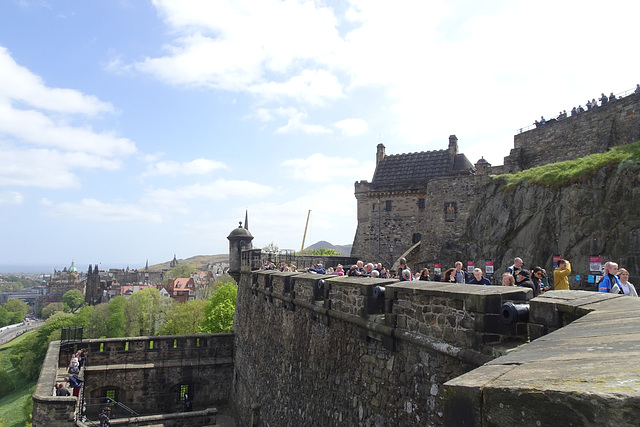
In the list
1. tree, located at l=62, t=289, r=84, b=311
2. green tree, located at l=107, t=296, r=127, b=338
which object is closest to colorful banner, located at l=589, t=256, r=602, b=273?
green tree, located at l=107, t=296, r=127, b=338

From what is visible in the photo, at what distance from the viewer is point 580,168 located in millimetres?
18766

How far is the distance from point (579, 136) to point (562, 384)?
85.7 ft

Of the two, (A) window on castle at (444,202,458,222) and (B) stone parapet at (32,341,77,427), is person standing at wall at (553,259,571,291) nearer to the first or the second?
(B) stone parapet at (32,341,77,427)

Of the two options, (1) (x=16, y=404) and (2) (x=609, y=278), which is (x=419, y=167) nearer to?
(2) (x=609, y=278)

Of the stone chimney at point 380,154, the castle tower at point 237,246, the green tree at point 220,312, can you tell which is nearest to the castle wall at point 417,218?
the stone chimney at point 380,154

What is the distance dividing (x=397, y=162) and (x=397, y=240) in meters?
6.72

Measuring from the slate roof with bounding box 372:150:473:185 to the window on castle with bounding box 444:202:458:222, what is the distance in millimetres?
4463

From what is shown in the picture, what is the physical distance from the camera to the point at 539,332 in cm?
433

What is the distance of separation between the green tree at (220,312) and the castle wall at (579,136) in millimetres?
23123

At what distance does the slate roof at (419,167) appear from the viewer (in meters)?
33.3

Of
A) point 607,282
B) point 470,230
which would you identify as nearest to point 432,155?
point 470,230

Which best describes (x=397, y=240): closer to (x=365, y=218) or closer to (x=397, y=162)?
(x=365, y=218)

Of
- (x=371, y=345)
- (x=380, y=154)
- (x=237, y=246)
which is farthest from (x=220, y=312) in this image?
(x=371, y=345)

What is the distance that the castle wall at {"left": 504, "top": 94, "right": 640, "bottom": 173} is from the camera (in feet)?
70.4
